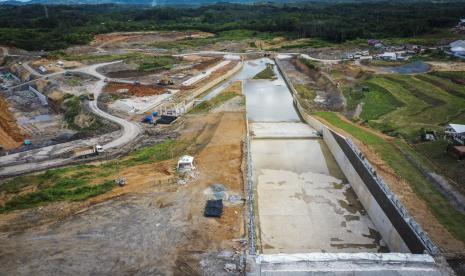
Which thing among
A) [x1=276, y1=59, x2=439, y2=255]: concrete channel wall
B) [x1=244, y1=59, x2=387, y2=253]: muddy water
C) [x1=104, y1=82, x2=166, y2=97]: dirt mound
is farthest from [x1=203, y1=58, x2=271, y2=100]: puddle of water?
[x1=276, y1=59, x2=439, y2=255]: concrete channel wall

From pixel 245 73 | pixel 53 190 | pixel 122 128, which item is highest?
pixel 245 73

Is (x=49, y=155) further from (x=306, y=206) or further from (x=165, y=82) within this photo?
(x=165, y=82)

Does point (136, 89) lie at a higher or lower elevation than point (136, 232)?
higher

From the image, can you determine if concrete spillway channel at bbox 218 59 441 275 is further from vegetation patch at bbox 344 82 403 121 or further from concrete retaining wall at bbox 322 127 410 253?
vegetation patch at bbox 344 82 403 121

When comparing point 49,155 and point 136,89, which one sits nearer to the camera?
point 49,155

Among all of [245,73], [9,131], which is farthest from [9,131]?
[245,73]

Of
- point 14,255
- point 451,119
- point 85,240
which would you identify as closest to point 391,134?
point 451,119

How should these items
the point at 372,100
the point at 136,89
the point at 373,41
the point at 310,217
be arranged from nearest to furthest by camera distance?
the point at 310,217 < the point at 372,100 < the point at 136,89 < the point at 373,41
